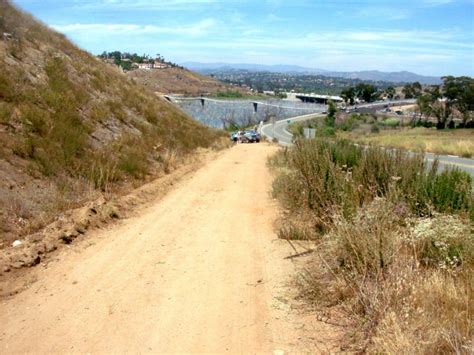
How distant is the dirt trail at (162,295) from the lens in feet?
16.2

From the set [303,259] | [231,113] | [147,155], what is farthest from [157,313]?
[231,113]

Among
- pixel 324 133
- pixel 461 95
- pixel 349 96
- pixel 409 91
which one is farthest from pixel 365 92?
pixel 324 133

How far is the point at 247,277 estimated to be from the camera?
6.63 m

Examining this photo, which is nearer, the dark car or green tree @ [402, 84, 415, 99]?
the dark car

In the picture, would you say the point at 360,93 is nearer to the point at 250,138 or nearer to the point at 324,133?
the point at 250,138

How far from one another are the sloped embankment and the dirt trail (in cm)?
160

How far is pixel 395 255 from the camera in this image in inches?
203

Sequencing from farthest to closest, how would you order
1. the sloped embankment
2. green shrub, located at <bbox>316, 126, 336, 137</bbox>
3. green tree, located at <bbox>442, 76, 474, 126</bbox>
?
green tree, located at <bbox>442, 76, 474, 126</bbox> → green shrub, located at <bbox>316, 126, 336, 137</bbox> → the sloped embankment

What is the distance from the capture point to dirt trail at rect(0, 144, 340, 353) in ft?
16.2

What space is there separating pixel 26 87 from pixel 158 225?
7.41m

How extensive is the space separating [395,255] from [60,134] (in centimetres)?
991

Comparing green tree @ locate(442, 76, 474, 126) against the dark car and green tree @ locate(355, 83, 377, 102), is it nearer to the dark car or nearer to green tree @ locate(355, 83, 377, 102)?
the dark car

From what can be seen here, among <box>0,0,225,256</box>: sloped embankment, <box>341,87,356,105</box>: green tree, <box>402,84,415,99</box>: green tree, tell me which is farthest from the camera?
<box>402,84,415,99</box>: green tree

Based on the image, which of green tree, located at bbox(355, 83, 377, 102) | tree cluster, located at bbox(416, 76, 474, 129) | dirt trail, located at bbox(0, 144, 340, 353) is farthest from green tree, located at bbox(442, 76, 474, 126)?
dirt trail, located at bbox(0, 144, 340, 353)
